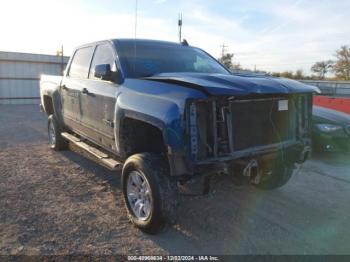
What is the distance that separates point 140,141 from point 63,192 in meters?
1.56

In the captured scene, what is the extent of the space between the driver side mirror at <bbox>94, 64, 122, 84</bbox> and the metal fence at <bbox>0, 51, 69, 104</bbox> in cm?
1585

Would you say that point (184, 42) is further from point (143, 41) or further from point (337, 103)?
point (337, 103)

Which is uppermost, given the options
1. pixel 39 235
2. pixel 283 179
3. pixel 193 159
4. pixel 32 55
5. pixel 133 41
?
pixel 32 55

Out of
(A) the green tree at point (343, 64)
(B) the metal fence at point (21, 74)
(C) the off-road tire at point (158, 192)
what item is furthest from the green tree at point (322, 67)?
(C) the off-road tire at point (158, 192)

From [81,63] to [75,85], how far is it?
0.43 meters

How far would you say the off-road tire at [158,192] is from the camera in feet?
11.3

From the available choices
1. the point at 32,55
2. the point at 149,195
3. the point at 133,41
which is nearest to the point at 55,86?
the point at 133,41

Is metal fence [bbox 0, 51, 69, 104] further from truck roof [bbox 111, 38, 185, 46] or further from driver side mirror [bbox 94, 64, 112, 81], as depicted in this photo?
driver side mirror [bbox 94, 64, 112, 81]

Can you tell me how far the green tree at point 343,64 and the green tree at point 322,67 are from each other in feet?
5.32

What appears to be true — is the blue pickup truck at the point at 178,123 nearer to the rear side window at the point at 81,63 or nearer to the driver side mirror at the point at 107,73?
the driver side mirror at the point at 107,73

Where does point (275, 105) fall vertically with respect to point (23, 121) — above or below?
above

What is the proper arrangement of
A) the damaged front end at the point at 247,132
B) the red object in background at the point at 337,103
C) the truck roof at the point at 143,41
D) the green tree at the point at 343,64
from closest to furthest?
the damaged front end at the point at 247,132 < the truck roof at the point at 143,41 < the red object in background at the point at 337,103 < the green tree at the point at 343,64

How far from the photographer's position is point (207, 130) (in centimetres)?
330

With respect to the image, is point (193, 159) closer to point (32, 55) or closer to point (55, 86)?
point (55, 86)
